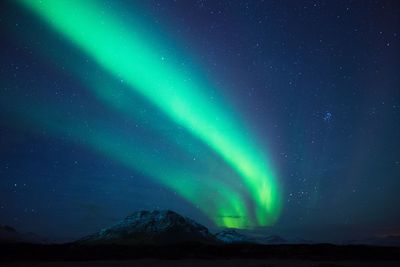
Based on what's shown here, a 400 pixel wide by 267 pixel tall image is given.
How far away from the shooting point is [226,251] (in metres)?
126

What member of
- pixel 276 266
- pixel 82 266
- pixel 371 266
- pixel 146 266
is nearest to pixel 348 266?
pixel 371 266

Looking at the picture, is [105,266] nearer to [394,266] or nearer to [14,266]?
[14,266]

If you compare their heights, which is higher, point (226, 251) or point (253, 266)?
point (226, 251)

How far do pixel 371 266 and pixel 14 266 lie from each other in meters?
65.0

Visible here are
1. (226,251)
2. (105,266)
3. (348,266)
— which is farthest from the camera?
(226,251)

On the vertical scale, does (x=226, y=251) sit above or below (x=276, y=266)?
above

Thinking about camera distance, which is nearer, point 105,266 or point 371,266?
point 371,266

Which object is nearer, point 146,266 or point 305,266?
point 305,266

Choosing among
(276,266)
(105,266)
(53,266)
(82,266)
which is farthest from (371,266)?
(53,266)

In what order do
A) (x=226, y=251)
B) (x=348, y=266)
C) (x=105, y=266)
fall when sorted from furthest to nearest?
1. (x=226, y=251)
2. (x=105, y=266)
3. (x=348, y=266)

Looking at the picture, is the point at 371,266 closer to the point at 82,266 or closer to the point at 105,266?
the point at 105,266

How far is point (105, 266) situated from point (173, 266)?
13.1m

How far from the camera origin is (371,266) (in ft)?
223

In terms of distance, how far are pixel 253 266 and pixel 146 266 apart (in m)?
21.0
